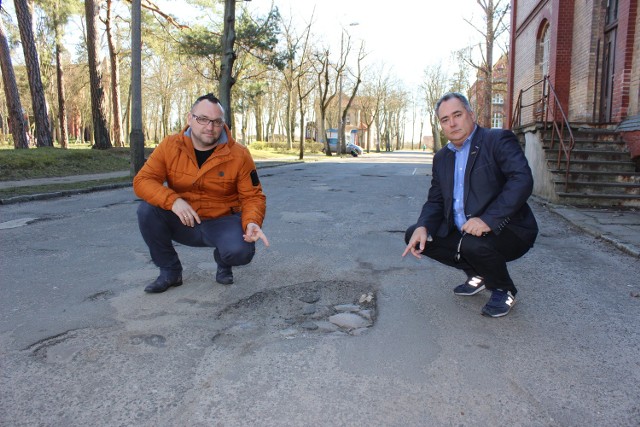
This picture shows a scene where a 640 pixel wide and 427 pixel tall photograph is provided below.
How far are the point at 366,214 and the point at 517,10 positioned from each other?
16.4 metres

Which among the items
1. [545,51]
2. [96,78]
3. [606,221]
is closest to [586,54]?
[545,51]

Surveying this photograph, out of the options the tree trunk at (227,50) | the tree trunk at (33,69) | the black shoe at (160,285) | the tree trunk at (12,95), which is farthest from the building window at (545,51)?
the tree trunk at (12,95)

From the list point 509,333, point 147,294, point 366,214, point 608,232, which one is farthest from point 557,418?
point 366,214

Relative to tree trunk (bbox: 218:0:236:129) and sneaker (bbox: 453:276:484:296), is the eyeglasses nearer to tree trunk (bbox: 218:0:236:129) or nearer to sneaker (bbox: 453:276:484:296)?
sneaker (bbox: 453:276:484:296)

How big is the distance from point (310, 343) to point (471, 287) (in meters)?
1.61

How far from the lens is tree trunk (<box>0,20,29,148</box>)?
60.4 feet

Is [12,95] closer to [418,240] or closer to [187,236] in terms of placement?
[187,236]

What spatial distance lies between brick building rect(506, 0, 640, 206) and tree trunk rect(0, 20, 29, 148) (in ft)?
60.0

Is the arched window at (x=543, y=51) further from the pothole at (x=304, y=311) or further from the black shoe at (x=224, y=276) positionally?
the black shoe at (x=224, y=276)

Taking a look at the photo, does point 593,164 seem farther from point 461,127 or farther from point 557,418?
point 557,418

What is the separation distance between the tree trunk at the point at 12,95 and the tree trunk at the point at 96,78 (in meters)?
3.22

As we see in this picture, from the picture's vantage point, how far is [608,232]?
21.2 ft

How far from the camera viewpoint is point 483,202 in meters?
3.37

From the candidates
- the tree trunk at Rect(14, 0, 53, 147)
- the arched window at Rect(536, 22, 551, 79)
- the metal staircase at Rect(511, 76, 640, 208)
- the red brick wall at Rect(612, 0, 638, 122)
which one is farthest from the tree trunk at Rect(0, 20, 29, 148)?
the red brick wall at Rect(612, 0, 638, 122)
